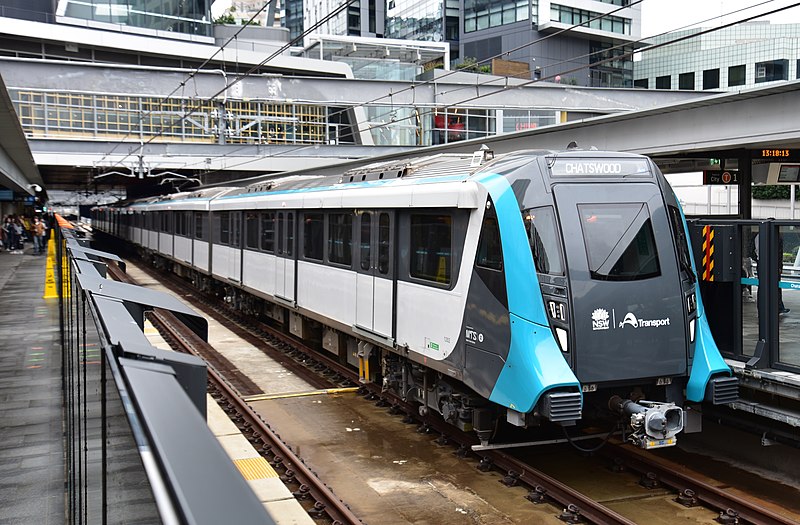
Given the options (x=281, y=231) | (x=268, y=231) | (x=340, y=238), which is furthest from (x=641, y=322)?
(x=268, y=231)

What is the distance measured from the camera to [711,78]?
5694 centimetres

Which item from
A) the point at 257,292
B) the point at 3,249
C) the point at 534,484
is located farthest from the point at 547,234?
the point at 3,249

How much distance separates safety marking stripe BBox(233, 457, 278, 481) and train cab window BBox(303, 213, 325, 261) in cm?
478

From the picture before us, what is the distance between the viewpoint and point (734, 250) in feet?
30.0

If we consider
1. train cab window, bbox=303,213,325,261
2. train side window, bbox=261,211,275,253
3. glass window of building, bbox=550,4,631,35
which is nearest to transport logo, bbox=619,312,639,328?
train cab window, bbox=303,213,325,261

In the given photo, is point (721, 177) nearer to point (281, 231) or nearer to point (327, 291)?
point (327, 291)

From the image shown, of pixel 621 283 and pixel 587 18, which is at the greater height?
pixel 587 18

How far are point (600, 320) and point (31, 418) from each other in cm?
587

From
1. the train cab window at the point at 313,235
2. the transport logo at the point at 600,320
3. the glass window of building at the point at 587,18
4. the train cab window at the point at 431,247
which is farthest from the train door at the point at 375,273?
the glass window of building at the point at 587,18

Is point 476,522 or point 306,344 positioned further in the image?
point 306,344

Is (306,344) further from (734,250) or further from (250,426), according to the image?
(734,250)

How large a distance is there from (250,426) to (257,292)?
709cm

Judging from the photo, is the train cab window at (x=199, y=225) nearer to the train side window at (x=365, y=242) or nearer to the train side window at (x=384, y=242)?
the train side window at (x=365, y=242)

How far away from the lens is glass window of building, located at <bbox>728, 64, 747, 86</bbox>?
5334 cm
